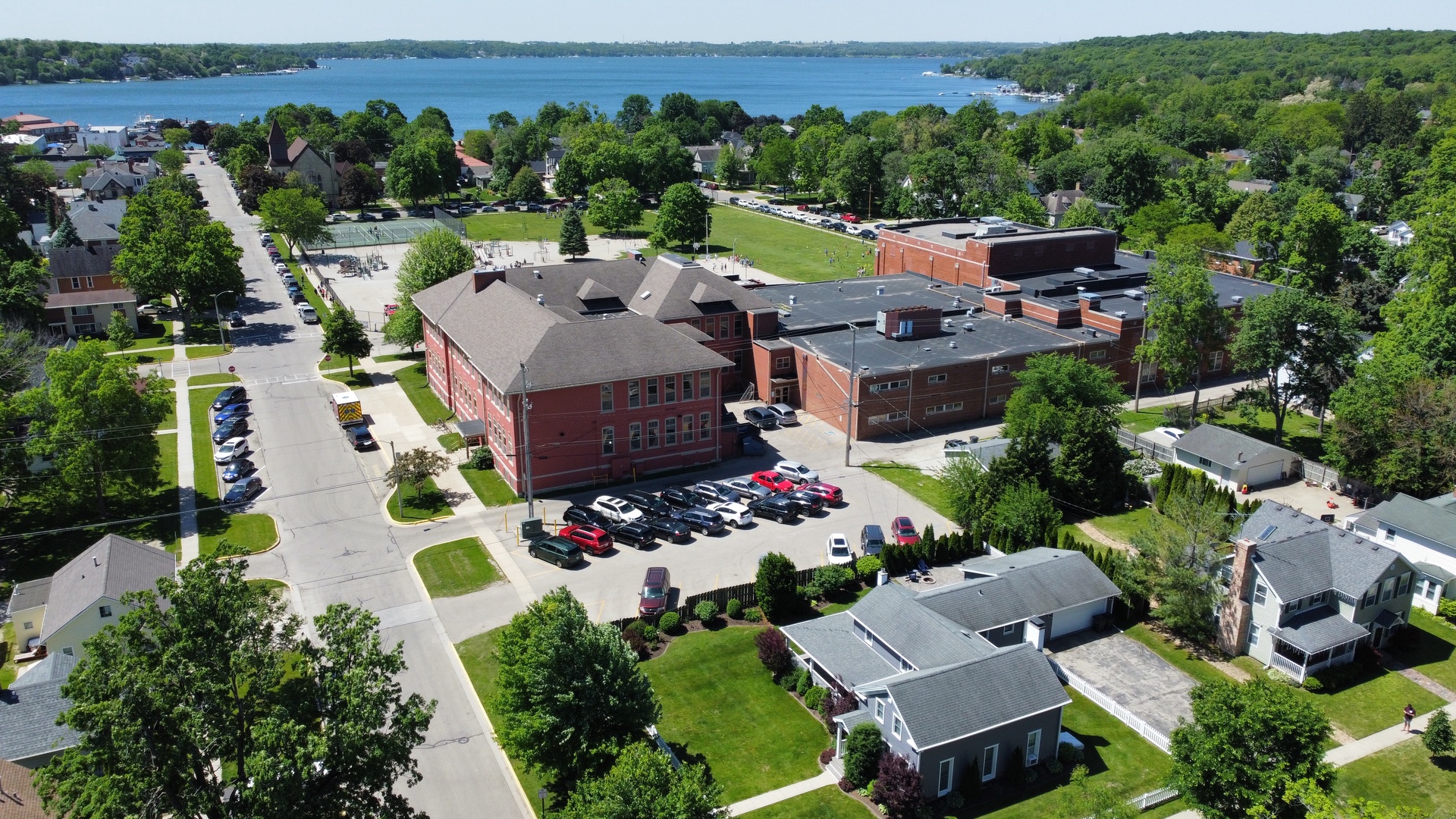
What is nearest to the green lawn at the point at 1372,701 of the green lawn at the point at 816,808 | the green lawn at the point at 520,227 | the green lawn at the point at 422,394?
the green lawn at the point at 816,808

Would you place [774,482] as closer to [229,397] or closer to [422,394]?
[422,394]

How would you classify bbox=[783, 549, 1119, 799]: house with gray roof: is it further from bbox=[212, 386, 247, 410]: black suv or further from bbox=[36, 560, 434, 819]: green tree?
bbox=[212, 386, 247, 410]: black suv

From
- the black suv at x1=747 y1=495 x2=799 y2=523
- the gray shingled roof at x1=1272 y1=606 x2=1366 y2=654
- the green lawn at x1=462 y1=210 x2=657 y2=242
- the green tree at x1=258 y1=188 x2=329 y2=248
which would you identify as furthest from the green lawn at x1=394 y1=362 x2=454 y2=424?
the green lawn at x1=462 y1=210 x2=657 y2=242

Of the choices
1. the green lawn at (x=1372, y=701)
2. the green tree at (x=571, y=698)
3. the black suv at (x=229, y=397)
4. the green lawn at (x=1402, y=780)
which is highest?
the green tree at (x=571, y=698)

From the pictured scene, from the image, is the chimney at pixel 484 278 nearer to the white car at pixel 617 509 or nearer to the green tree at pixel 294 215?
the white car at pixel 617 509

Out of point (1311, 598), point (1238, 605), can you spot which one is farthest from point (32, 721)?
point (1311, 598)

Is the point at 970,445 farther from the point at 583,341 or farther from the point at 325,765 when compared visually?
the point at 325,765
